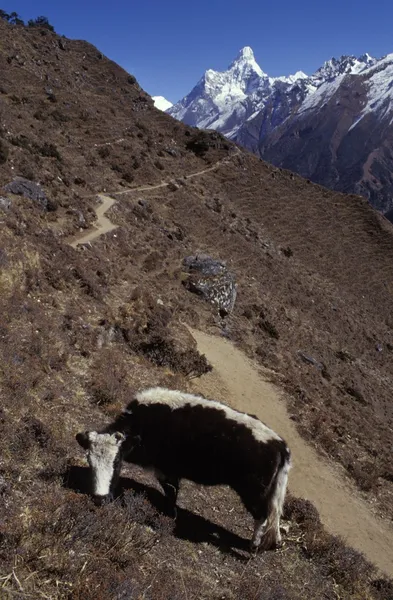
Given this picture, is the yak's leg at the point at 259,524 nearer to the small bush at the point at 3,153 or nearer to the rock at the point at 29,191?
the rock at the point at 29,191

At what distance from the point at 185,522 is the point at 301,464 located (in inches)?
263

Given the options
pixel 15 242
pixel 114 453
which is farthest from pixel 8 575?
pixel 15 242

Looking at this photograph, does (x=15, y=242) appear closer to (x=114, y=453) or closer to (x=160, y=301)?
(x=160, y=301)

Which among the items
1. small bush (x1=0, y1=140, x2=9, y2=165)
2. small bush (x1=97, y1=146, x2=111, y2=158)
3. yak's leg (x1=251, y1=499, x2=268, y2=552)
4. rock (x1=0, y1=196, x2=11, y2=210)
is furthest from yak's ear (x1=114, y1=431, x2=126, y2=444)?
small bush (x1=97, y1=146, x2=111, y2=158)

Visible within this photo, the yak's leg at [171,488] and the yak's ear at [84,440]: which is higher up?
the yak's ear at [84,440]

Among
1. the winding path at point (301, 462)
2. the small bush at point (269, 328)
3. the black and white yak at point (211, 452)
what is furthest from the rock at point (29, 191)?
the black and white yak at point (211, 452)

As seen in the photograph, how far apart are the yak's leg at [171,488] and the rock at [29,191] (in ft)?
62.4

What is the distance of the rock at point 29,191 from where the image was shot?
2212 cm

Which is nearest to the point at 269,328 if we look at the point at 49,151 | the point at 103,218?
the point at 103,218

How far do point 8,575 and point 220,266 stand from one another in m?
23.8

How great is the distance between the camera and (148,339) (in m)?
15.4

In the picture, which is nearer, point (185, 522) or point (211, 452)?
point (211, 452)

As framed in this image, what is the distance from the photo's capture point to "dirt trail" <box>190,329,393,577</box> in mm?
10555

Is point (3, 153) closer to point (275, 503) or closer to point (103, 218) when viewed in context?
point (103, 218)
